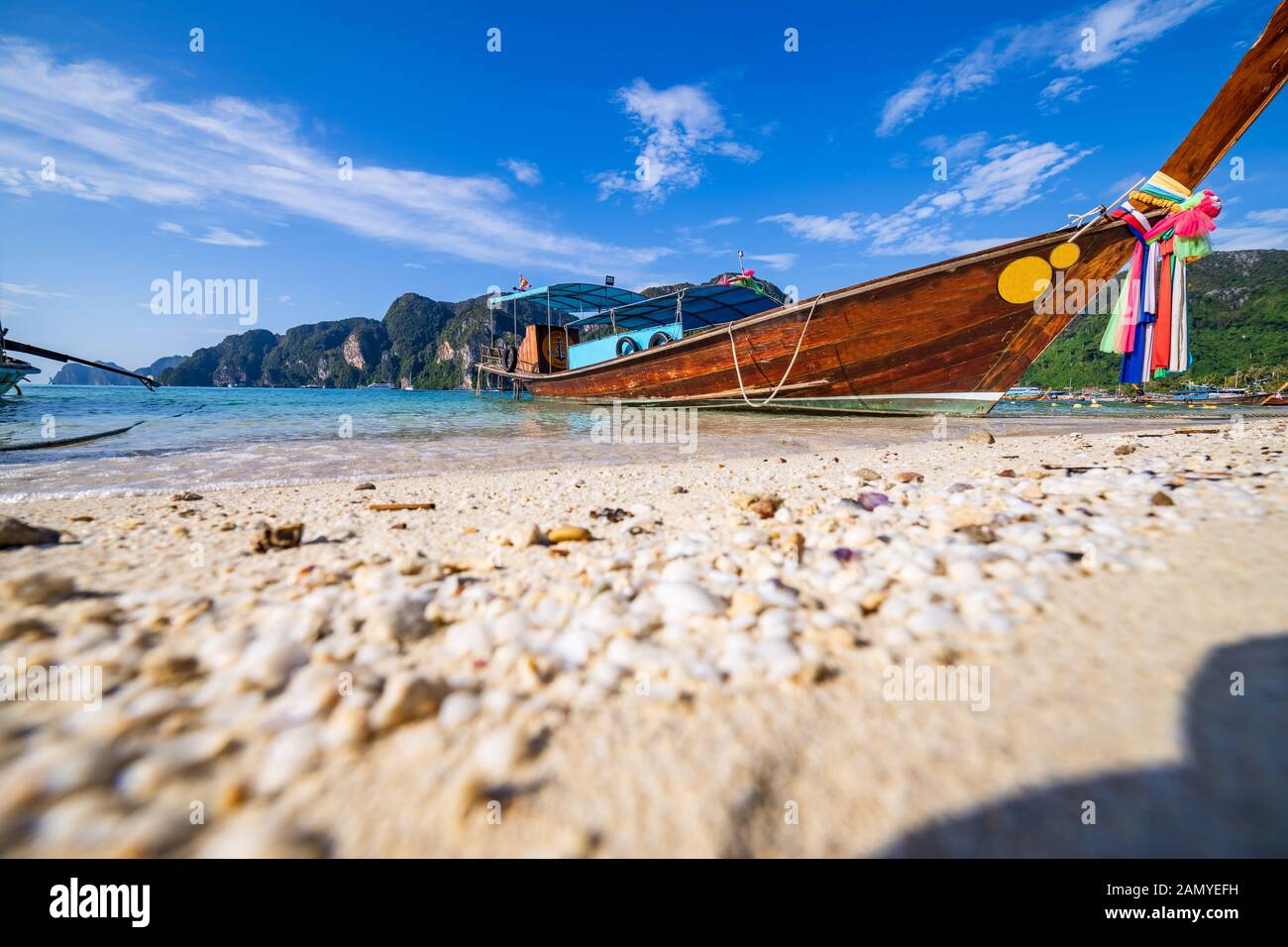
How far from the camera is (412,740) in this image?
3.59ft

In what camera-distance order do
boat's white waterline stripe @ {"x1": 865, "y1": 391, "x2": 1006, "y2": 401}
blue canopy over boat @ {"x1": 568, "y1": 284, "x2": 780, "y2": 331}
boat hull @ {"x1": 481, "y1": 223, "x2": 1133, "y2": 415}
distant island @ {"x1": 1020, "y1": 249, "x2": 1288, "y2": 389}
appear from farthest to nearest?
distant island @ {"x1": 1020, "y1": 249, "x2": 1288, "y2": 389} → blue canopy over boat @ {"x1": 568, "y1": 284, "x2": 780, "y2": 331} → boat's white waterline stripe @ {"x1": 865, "y1": 391, "x2": 1006, "y2": 401} → boat hull @ {"x1": 481, "y1": 223, "x2": 1133, "y2": 415}

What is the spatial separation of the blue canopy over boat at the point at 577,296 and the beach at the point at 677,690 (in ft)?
53.3

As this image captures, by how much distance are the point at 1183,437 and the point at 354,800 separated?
33.2ft

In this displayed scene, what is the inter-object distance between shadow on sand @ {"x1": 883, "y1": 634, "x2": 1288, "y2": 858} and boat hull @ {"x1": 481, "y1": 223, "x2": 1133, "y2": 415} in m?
11.5

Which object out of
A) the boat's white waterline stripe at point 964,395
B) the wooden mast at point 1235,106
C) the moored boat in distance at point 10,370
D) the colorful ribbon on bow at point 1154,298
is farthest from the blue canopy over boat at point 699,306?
the moored boat in distance at point 10,370

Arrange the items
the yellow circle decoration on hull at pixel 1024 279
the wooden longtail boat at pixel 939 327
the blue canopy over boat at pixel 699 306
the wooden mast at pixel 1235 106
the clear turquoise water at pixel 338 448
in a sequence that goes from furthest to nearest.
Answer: the blue canopy over boat at pixel 699 306 < the yellow circle decoration on hull at pixel 1024 279 < the wooden longtail boat at pixel 939 327 < the wooden mast at pixel 1235 106 < the clear turquoise water at pixel 338 448

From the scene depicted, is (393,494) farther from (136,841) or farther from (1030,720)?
(1030,720)

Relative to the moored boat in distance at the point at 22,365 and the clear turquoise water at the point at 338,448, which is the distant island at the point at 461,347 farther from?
the clear turquoise water at the point at 338,448

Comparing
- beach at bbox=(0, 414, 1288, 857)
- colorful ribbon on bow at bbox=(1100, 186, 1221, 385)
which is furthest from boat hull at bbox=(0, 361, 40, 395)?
colorful ribbon on bow at bbox=(1100, 186, 1221, 385)

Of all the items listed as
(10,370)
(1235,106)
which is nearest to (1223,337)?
(1235,106)

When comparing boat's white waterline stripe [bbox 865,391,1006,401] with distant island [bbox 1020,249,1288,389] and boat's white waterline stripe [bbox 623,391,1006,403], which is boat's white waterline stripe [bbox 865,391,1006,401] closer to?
boat's white waterline stripe [bbox 623,391,1006,403]

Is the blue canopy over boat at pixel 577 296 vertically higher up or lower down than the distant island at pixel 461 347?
lower down

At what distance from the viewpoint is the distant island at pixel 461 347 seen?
63.7m

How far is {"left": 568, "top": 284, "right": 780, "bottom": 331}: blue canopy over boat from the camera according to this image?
1559 cm
